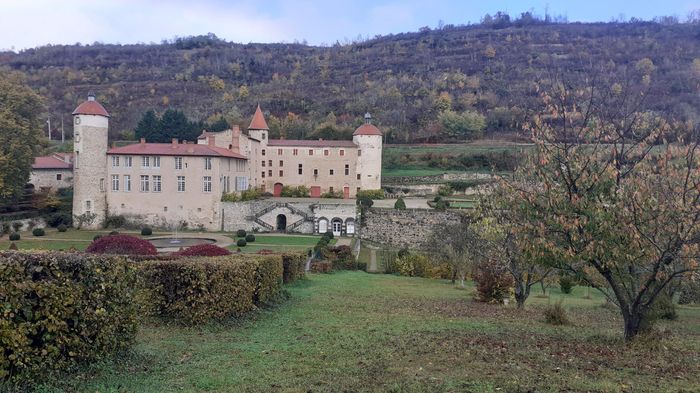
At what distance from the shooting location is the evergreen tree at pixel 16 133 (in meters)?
42.8

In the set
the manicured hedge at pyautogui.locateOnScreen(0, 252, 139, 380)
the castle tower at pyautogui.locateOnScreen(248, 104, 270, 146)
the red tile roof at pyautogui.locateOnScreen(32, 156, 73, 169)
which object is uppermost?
the castle tower at pyautogui.locateOnScreen(248, 104, 270, 146)

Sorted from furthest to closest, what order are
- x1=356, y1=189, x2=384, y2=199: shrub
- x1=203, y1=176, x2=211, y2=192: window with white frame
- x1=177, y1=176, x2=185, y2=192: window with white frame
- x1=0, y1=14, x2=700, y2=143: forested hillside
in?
1. x1=0, y1=14, x2=700, y2=143: forested hillside
2. x1=356, y1=189, x2=384, y2=199: shrub
3. x1=203, y1=176, x2=211, y2=192: window with white frame
4. x1=177, y1=176, x2=185, y2=192: window with white frame

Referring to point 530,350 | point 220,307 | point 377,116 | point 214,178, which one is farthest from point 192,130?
point 530,350

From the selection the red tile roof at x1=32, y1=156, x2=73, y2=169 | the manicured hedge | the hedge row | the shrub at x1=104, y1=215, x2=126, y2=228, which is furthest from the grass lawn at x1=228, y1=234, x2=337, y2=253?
the manicured hedge

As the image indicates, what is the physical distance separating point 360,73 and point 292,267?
12436 centimetres

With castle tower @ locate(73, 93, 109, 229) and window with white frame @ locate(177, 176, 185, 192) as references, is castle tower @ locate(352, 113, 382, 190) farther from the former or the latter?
castle tower @ locate(73, 93, 109, 229)

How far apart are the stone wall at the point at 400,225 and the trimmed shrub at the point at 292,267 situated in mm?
25598

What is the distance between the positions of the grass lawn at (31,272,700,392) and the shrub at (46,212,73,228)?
41075 mm

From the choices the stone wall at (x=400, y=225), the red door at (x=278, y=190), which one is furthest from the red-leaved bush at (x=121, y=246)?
the red door at (x=278, y=190)

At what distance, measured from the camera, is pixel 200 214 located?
161ft

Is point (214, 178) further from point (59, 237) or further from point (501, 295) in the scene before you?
point (501, 295)

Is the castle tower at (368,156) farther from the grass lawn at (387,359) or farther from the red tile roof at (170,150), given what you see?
the grass lawn at (387,359)

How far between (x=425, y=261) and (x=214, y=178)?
76.9ft

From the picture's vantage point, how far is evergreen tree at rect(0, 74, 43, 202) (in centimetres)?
4278
